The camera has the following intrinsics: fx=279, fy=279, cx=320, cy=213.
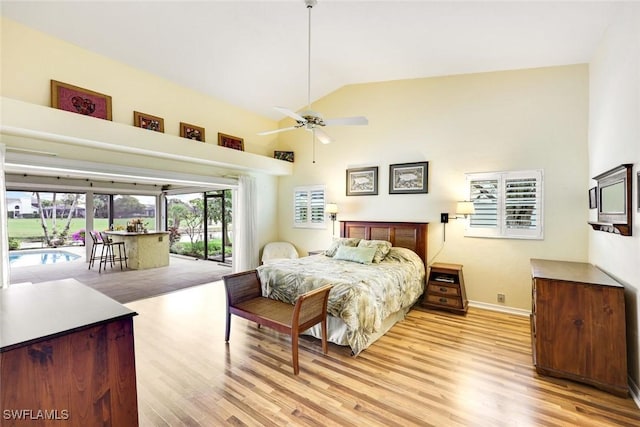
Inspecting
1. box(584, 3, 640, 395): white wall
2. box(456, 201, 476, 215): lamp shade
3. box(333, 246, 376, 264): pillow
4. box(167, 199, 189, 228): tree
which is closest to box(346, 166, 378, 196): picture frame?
box(333, 246, 376, 264): pillow

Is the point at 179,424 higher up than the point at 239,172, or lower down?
lower down

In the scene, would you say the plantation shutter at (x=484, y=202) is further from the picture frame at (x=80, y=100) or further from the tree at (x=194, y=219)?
the tree at (x=194, y=219)

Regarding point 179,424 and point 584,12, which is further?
point 584,12

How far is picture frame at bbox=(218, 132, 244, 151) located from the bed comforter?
2.89 meters

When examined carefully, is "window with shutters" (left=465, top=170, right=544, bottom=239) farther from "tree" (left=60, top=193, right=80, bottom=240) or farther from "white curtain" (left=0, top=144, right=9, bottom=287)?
"tree" (left=60, top=193, right=80, bottom=240)

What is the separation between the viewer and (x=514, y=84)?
13.3ft

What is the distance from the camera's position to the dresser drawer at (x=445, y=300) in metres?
4.07

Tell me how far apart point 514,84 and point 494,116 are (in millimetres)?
483

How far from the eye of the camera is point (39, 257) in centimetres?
809

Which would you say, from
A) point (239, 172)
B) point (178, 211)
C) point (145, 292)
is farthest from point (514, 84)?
point (178, 211)

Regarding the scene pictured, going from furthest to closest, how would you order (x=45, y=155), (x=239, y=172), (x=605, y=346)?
1. (x=239, y=172)
2. (x=45, y=155)
3. (x=605, y=346)

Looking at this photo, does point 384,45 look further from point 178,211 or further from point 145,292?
point 178,211

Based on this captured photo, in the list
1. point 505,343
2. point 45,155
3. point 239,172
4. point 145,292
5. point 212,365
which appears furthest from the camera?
point 239,172

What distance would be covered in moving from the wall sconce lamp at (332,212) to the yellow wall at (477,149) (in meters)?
0.20
